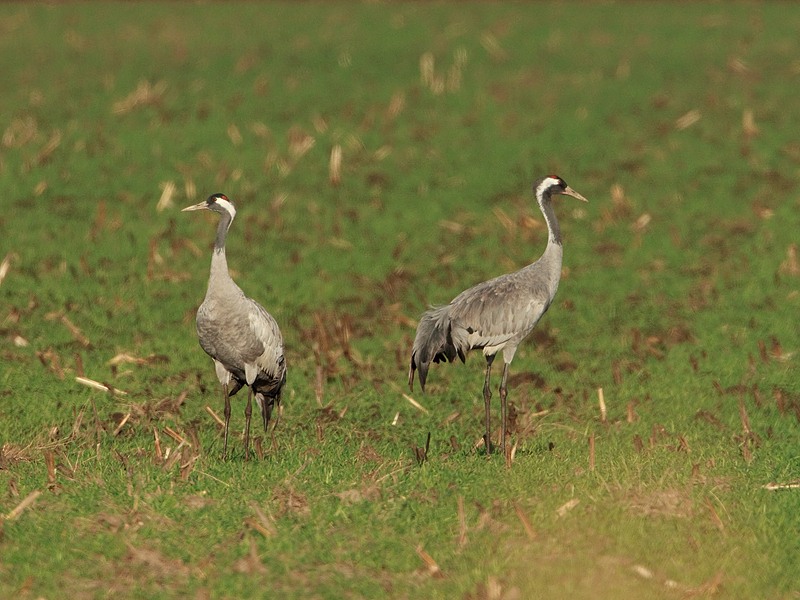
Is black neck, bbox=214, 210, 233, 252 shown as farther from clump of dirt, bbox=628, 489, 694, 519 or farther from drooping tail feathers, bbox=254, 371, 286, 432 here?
clump of dirt, bbox=628, 489, 694, 519

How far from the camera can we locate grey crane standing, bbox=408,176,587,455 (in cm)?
921

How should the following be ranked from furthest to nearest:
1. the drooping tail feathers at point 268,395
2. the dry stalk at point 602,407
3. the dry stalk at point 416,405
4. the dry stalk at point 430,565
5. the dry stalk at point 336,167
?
the dry stalk at point 336,167 → the dry stalk at point 416,405 → the dry stalk at point 602,407 → the drooping tail feathers at point 268,395 → the dry stalk at point 430,565

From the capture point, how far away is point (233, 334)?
29.3ft

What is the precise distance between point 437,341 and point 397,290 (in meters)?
3.46

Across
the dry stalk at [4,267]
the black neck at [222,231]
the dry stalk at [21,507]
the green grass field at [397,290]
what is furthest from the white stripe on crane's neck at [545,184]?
the dry stalk at [4,267]

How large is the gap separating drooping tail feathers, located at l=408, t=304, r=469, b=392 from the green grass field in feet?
2.07

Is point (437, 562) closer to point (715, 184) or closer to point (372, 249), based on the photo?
point (372, 249)

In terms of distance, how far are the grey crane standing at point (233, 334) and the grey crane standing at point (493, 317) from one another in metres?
1.19

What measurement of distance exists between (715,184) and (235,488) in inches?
384

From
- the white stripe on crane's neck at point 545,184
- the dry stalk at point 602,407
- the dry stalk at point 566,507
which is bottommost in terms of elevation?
the dry stalk at point 602,407

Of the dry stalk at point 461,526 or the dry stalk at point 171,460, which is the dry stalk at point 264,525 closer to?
the dry stalk at point 171,460

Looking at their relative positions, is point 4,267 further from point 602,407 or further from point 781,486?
point 781,486

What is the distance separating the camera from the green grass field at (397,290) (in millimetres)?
7090

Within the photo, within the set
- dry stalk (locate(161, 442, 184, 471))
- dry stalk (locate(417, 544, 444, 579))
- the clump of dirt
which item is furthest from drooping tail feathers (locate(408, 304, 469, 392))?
dry stalk (locate(417, 544, 444, 579))
